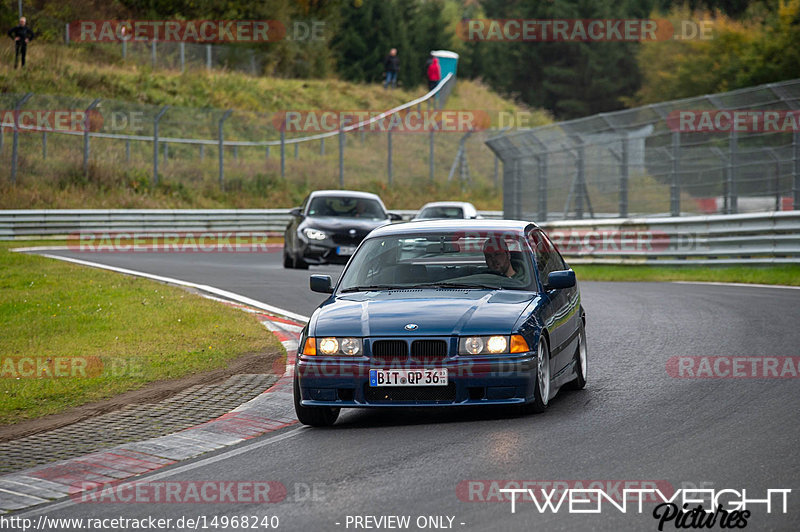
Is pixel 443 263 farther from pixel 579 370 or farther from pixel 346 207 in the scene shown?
pixel 346 207

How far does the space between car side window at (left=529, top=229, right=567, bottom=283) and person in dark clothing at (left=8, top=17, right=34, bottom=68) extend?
34.2 metres

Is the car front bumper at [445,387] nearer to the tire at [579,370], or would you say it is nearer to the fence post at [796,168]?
the tire at [579,370]

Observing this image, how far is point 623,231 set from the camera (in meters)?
25.8

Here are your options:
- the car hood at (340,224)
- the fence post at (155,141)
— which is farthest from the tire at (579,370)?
the fence post at (155,141)

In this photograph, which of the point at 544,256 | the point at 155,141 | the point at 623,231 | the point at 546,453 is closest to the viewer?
the point at 546,453

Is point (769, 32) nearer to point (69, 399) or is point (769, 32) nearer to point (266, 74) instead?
point (266, 74)

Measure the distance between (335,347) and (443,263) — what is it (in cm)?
159

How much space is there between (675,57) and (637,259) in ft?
190

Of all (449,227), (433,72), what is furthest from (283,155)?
(449,227)

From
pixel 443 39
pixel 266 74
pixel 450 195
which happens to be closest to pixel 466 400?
pixel 450 195

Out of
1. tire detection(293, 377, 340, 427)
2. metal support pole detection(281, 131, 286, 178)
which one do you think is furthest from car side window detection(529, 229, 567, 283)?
metal support pole detection(281, 131, 286, 178)

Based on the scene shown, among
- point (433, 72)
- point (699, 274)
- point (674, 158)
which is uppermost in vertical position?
point (433, 72)

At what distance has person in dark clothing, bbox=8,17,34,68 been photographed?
139ft

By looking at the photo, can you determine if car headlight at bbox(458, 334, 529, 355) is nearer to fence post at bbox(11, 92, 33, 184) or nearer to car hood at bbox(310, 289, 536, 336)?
car hood at bbox(310, 289, 536, 336)
